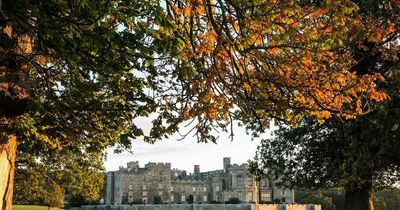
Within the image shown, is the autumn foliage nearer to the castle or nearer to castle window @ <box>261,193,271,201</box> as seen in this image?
the castle

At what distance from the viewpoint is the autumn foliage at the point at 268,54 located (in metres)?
7.46

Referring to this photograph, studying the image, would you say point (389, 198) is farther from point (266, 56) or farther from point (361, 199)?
point (266, 56)

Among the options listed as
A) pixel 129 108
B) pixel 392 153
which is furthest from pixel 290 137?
pixel 129 108

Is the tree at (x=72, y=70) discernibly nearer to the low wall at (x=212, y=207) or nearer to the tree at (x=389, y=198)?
the low wall at (x=212, y=207)

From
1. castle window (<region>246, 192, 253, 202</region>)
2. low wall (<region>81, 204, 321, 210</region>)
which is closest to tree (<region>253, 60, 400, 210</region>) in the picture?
low wall (<region>81, 204, 321, 210</region>)

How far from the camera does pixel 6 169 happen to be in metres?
10.0

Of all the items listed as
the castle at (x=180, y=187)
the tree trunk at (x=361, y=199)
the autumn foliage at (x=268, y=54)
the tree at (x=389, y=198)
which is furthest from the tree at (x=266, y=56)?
the castle at (x=180, y=187)

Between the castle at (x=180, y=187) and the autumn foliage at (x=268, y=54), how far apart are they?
101 meters

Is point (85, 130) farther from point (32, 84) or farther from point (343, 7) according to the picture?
point (343, 7)

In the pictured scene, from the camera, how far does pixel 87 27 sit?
7.85 metres

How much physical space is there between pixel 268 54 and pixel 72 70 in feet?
17.5

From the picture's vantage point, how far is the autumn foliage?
7465mm

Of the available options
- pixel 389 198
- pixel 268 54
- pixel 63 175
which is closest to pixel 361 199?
pixel 268 54

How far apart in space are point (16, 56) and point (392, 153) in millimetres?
13683
